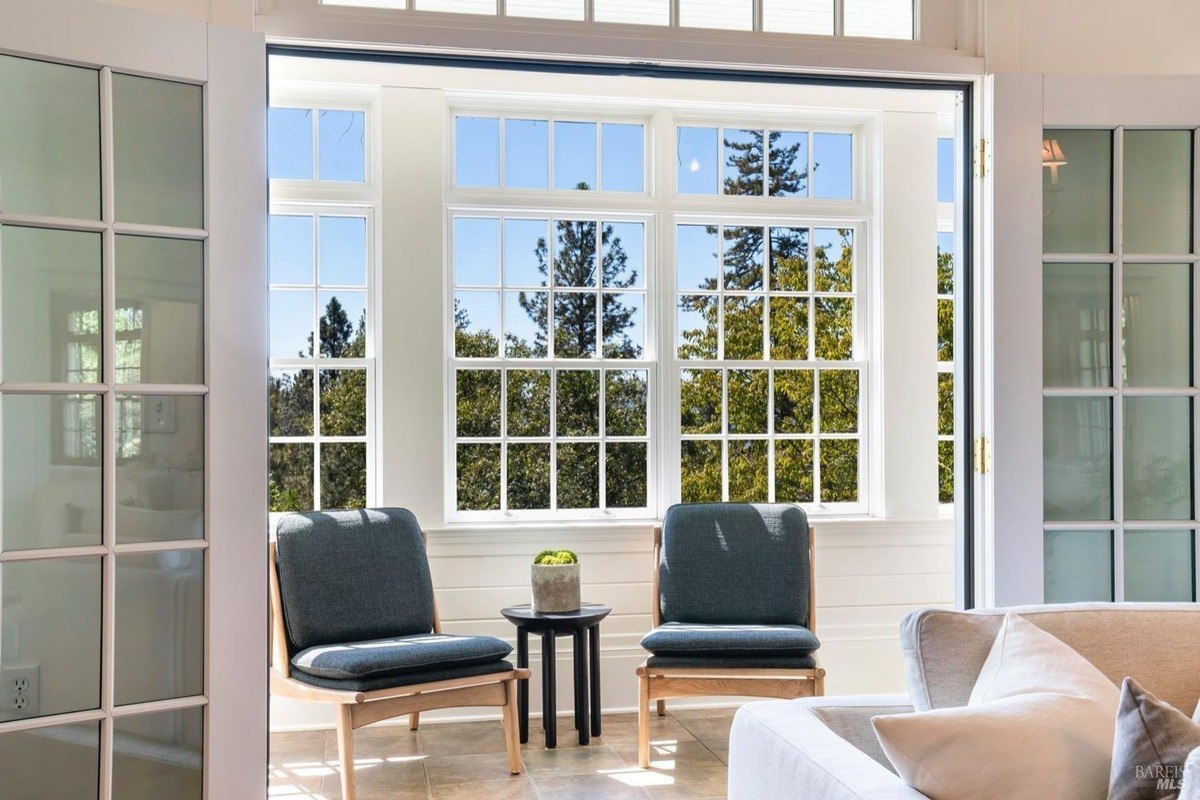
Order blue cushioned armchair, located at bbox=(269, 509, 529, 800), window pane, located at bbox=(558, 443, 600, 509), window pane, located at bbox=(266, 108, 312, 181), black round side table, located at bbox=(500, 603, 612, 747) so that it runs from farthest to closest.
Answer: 1. window pane, located at bbox=(558, 443, 600, 509)
2. window pane, located at bbox=(266, 108, 312, 181)
3. black round side table, located at bbox=(500, 603, 612, 747)
4. blue cushioned armchair, located at bbox=(269, 509, 529, 800)

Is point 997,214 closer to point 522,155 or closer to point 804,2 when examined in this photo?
point 804,2

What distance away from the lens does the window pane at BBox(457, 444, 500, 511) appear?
505 centimetres

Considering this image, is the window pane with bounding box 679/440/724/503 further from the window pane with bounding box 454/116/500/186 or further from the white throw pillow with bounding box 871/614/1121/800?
the white throw pillow with bounding box 871/614/1121/800

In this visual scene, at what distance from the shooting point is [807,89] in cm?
518

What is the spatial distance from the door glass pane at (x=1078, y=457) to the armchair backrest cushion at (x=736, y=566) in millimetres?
1593

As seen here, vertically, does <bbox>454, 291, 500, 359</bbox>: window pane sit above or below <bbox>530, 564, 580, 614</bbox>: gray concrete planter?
above

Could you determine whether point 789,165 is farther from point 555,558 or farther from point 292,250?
point 292,250

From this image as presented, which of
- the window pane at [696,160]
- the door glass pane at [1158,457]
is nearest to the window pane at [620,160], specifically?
the window pane at [696,160]

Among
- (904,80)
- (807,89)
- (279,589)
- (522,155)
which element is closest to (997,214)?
(904,80)

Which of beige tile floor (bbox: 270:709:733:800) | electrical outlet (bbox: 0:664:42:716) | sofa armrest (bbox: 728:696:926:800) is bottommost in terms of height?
beige tile floor (bbox: 270:709:733:800)

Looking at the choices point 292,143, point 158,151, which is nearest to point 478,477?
point 292,143

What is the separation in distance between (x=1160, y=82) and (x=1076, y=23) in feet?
1.00

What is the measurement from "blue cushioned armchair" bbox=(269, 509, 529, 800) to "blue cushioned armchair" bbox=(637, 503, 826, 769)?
0.63 meters

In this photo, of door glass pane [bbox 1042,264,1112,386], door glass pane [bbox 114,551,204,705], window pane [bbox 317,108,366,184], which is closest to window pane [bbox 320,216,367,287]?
window pane [bbox 317,108,366,184]
